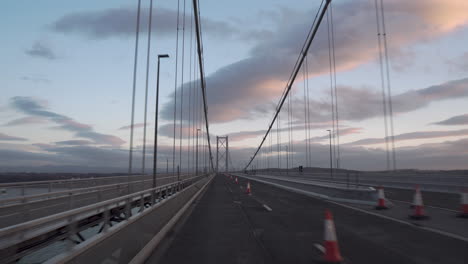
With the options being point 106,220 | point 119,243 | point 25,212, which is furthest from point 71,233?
point 25,212

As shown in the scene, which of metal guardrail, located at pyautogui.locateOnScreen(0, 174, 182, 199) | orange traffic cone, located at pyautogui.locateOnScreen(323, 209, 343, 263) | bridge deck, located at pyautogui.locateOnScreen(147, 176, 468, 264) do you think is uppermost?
metal guardrail, located at pyautogui.locateOnScreen(0, 174, 182, 199)

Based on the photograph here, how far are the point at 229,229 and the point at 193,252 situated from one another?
10.9 ft

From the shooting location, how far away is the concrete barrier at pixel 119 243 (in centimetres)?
417

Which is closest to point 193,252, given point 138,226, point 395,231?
point 138,226

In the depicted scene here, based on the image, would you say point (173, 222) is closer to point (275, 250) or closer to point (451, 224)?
point (275, 250)

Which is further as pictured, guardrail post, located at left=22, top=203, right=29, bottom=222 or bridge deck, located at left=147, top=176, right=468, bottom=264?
guardrail post, located at left=22, top=203, right=29, bottom=222

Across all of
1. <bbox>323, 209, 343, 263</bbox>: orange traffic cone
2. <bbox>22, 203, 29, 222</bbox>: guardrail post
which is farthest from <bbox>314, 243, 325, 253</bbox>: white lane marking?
<bbox>22, 203, 29, 222</bbox>: guardrail post

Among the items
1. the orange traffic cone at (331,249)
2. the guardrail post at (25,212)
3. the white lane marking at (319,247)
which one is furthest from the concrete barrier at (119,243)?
the guardrail post at (25,212)

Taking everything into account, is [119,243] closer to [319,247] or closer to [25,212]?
[319,247]

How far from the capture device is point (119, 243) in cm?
565

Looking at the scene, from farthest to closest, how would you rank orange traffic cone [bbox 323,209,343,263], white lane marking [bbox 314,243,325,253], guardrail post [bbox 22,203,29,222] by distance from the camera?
guardrail post [bbox 22,203,29,222] → white lane marking [bbox 314,243,325,253] → orange traffic cone [bbox 323,209,343,263]

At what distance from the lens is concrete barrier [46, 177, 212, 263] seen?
4174 mm

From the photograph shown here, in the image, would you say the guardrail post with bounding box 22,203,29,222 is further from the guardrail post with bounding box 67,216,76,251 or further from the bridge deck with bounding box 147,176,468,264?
the guardrail post with bounding box 67,216,76,251

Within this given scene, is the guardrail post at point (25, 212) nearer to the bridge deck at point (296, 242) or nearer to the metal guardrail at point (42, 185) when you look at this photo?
the metal guardrail at point (42, 185)
